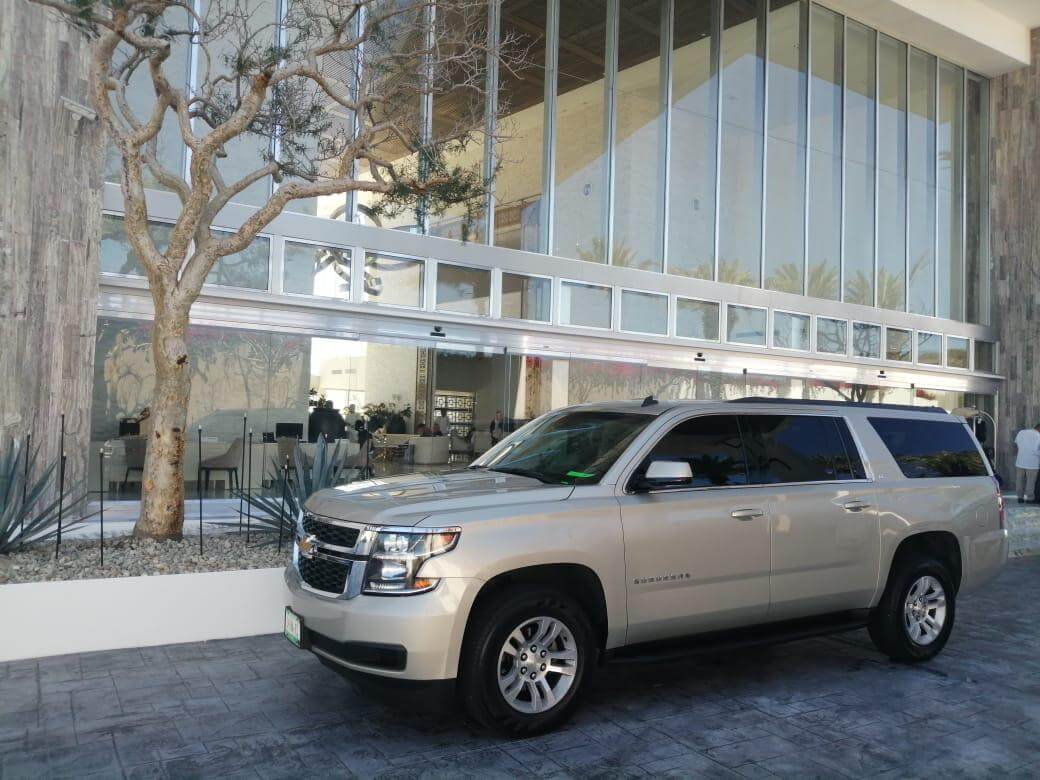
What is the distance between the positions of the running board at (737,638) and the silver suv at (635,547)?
0.6 inches

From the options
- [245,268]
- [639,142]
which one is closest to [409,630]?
[245,268]

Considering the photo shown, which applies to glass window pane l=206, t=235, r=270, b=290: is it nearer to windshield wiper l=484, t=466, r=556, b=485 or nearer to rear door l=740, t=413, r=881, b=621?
windshield wiper l=484, t=466, r=556, b=485

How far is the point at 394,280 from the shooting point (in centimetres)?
1454

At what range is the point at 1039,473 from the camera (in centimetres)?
1838

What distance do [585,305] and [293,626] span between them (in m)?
12.5

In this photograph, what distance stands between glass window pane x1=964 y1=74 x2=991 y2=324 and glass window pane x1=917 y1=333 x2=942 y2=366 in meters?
1.89

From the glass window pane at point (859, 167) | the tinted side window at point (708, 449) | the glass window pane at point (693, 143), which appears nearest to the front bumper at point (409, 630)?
the tinted side window at point (708, 449)

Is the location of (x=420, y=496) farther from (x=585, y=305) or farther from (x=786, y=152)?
(x=786, y=152)

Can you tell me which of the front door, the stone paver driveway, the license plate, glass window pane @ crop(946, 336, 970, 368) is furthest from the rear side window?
glass window pane @ crop(946, 336, 970, 368)

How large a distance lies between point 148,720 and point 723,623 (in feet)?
11.1

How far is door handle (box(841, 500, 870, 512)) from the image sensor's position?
235 inches

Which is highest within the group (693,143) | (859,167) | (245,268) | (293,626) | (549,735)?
(859,167)

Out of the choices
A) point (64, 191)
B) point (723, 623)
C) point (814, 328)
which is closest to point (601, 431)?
point (723, 623)

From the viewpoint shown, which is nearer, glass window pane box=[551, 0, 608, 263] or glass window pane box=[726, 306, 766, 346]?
glass window pane box=[551, 0, 608, 263]
